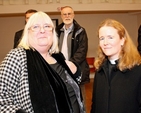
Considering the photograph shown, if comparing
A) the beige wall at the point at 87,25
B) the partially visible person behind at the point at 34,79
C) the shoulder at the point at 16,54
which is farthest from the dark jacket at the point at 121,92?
the beige wall at the point at 87,25

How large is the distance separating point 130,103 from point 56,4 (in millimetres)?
4443

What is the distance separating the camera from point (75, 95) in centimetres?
182

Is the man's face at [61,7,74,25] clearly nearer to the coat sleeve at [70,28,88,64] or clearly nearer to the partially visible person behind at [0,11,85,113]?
the coat sleeve at [70,28,88,64]

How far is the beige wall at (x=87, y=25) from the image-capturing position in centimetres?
688

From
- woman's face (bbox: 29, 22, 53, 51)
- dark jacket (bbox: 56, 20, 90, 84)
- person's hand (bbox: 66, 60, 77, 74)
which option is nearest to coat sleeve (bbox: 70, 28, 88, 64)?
dark jacket (bbox: 56, 20, 90, 84)

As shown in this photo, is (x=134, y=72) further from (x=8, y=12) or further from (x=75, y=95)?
(x=8, y=12)

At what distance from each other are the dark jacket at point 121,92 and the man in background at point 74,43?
4.32 feet

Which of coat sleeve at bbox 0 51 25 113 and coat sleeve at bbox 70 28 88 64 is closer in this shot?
coat sleeve at bbox 0 51 25 113

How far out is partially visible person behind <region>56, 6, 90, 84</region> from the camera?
3.12 metres

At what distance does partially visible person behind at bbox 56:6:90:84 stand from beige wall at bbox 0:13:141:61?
3.66m

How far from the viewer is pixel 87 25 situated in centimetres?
719

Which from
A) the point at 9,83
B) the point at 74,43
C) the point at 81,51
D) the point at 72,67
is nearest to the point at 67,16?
the point at 74,43

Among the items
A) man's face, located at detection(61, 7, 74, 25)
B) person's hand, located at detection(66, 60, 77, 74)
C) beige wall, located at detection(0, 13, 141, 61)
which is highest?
man's face, located at detection(61, 7, 74, 25)

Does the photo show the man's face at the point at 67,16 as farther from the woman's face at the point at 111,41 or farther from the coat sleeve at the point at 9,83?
the coat sleeve at the point at 9,83
